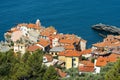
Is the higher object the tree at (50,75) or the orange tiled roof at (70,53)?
the orange tiled roof at (70,53)

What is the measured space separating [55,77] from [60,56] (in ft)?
54.0

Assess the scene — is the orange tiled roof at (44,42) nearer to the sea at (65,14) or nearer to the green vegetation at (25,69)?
the sea at (65,14)

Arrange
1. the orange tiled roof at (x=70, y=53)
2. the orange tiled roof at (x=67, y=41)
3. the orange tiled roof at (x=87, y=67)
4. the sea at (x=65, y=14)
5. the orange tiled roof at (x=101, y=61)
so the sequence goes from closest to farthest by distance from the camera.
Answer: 1. the orange tiled roof at (x=87, y=67)
2. the orange tiled roof at (x=101, y=61)
3. the orange tiled roof at (x=70, y=53)
4. the orange tiled roof at (x=67, y=41)
5. the sea at (x=65, y=14)

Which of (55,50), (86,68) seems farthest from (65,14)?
(86,68)

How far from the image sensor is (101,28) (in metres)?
67.1

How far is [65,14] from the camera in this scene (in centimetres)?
7362

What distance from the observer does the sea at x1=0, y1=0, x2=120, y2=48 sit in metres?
67.4

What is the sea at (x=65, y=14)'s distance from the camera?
6738cm

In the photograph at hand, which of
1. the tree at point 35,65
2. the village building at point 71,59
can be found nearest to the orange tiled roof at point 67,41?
the village building at point 71,59

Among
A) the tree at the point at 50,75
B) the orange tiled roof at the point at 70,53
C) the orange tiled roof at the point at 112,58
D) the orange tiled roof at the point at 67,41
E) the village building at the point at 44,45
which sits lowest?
the tree at the point at 50,75

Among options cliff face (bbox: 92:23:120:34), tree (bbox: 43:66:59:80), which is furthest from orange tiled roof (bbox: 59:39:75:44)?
tree (bbox: 43:66:59:80)

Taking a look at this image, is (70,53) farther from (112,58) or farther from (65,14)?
(65,14)

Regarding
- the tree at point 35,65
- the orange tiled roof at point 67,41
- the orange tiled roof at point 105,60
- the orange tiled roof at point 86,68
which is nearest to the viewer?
the tree at point 35,65

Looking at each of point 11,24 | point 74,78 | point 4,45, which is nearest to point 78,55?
point 4,45
